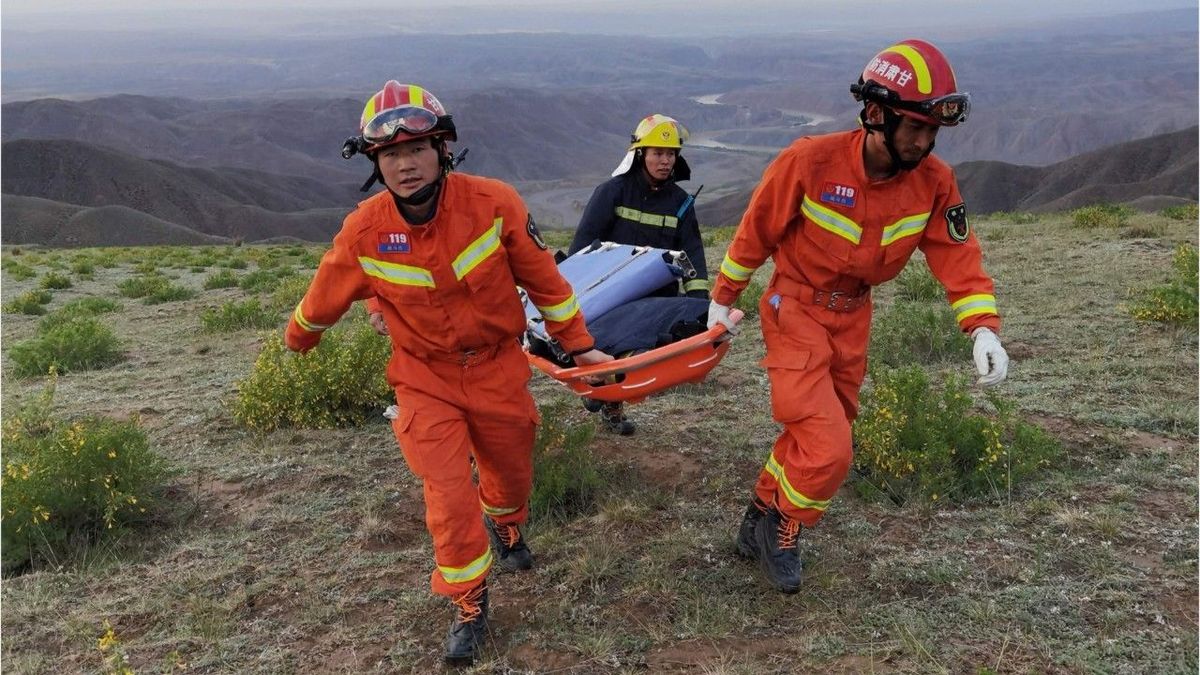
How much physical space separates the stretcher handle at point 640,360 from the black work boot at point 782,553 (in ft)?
2.90

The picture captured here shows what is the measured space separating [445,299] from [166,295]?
37.9ft

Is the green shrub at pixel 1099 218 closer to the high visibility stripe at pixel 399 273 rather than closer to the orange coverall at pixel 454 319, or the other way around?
the orange coverall at pixel 454 319

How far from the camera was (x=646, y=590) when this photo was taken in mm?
4035

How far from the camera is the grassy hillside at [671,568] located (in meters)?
3.58

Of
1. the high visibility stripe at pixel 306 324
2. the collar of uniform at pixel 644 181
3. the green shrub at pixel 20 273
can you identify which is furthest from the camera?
the green shrub at pixel 20 273

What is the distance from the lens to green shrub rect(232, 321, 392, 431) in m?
6.31

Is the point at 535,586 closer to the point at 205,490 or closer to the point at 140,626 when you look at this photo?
the point at 140,626

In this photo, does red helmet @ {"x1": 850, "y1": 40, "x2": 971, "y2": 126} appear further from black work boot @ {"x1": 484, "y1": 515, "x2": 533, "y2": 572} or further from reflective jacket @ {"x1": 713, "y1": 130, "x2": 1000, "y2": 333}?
black work boot @ {"x1": 484, "y1": 515, "x2": 533, "y2": 572}

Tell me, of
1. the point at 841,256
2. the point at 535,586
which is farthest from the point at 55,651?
the point at 841,256

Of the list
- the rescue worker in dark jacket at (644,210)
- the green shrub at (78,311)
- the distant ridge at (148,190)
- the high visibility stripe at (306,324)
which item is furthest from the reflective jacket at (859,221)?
the distant ridge at (148,190)

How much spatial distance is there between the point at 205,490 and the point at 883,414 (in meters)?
4.03

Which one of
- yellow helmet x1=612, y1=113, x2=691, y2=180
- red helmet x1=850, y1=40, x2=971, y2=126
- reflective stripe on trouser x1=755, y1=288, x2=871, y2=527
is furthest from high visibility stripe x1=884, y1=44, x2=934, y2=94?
yellow helmet x1=612, y1=113, x2=691, y2=180

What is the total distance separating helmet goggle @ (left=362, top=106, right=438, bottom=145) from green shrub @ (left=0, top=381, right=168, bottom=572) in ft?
8.40

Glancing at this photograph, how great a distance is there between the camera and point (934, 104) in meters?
3.52
